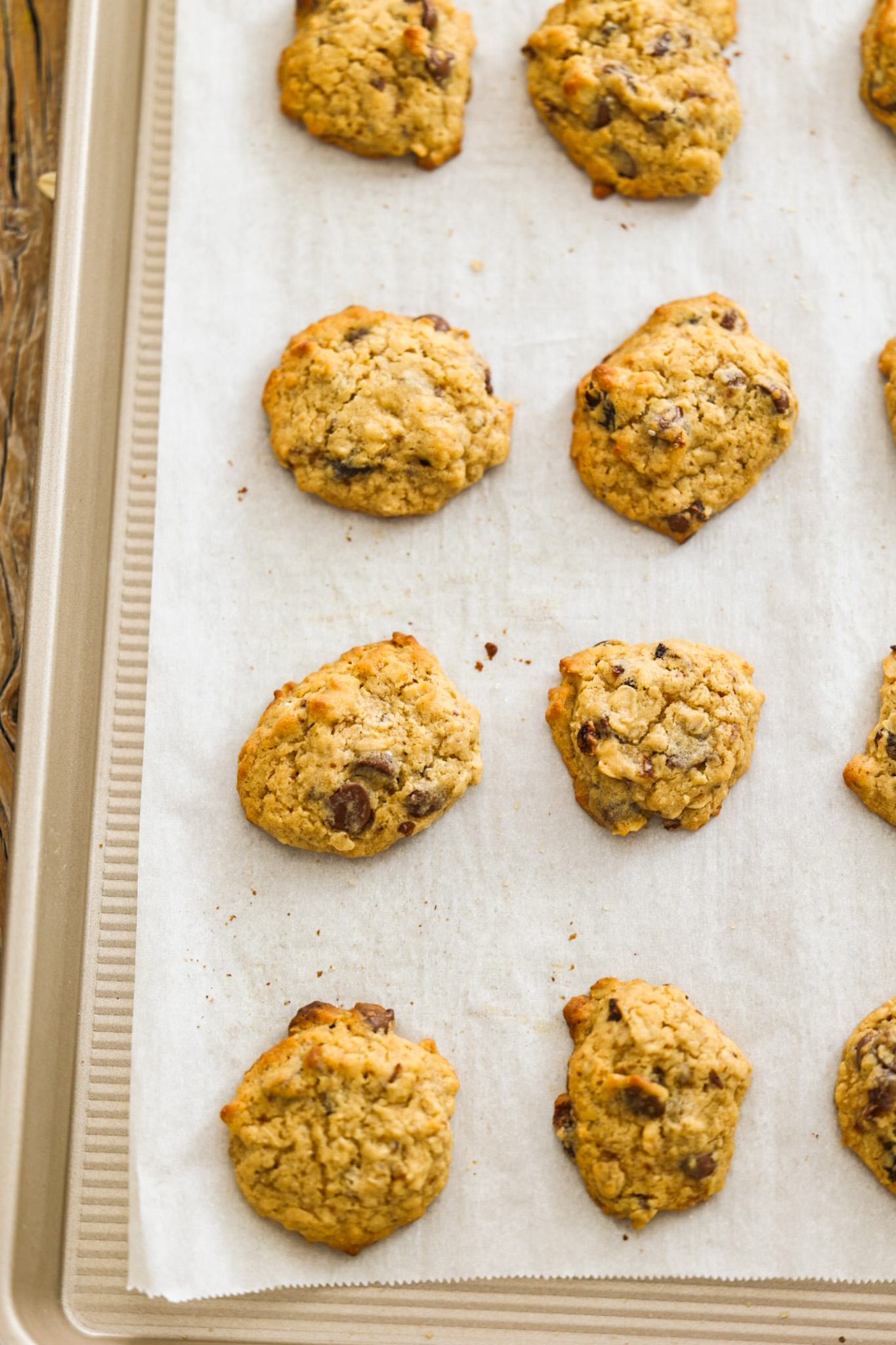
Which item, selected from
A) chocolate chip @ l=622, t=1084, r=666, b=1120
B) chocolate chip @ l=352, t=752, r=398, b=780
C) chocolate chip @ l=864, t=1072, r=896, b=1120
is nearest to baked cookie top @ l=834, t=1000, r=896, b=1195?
chocolate chip @ l=864, t=1072, r=896, b=1120

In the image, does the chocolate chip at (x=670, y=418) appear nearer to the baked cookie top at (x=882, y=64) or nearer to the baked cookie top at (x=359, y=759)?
the baked cookie top at (x=359, y=759)

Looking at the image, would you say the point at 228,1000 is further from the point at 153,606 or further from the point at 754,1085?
the point at 754,1085

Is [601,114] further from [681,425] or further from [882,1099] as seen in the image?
[882,1099]

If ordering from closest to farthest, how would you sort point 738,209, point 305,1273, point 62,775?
1. point 305,1273
2. point 62,775
3. point 738,209

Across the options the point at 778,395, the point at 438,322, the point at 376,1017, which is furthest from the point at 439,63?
the point at 376,1017

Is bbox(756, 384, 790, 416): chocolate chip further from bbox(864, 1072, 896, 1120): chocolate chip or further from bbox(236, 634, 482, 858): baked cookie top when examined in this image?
bbox(864, 1072, 896, 1120): chocolate chip

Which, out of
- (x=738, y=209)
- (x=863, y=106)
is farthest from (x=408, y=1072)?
(x=863, y=106)
